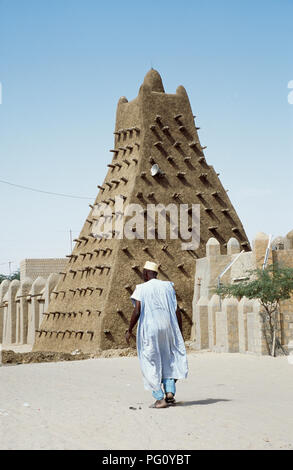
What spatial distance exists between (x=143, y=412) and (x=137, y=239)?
53.1ft

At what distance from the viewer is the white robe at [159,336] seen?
920 centimetres

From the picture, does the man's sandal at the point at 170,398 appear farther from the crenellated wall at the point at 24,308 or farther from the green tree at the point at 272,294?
the crenellated wall at the point at 24,308

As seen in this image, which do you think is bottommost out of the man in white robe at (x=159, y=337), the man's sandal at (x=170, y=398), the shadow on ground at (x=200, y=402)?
the shadow on ground at (x=200, y=402)

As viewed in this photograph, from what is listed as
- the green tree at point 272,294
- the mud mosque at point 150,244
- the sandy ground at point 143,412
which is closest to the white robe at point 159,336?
the sandy ground at point 143,412

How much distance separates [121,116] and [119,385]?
17.3 meters

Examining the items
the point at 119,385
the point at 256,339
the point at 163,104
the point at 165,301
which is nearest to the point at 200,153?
the point at 163,104

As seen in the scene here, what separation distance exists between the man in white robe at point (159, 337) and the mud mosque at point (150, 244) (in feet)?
37.2

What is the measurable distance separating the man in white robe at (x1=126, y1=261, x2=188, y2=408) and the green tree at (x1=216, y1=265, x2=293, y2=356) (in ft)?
26.0

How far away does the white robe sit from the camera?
30.2 feet

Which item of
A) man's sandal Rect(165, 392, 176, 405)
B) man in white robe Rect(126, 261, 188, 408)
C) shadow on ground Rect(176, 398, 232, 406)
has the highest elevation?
man in white robe Rect(126, 261, 188, 408)

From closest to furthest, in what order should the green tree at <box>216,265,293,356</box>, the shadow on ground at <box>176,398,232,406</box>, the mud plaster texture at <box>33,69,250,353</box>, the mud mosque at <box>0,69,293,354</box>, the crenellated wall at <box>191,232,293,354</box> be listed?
the shadow on ground at <box>176,398,232,406</box> → the green tree at <box>216,265,293,356</box> → the crenellated wall at <box>191,232,293,354</box> → the mud mosque at <box>0,69,293,354</box> → the mud plaster texture at <box>33,69,250,353</box>

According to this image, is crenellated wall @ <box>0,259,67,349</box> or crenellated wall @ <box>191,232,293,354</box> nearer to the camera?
crenellated wall @ <box>191,232,293,354</box>

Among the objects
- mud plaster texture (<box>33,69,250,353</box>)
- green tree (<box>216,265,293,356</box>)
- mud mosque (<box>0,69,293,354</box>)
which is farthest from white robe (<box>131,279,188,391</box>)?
mud plaster texture (<box>33,69,250,353</box>)

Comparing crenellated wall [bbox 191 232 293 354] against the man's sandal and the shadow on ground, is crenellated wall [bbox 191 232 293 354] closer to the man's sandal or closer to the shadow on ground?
the shadow on ground
